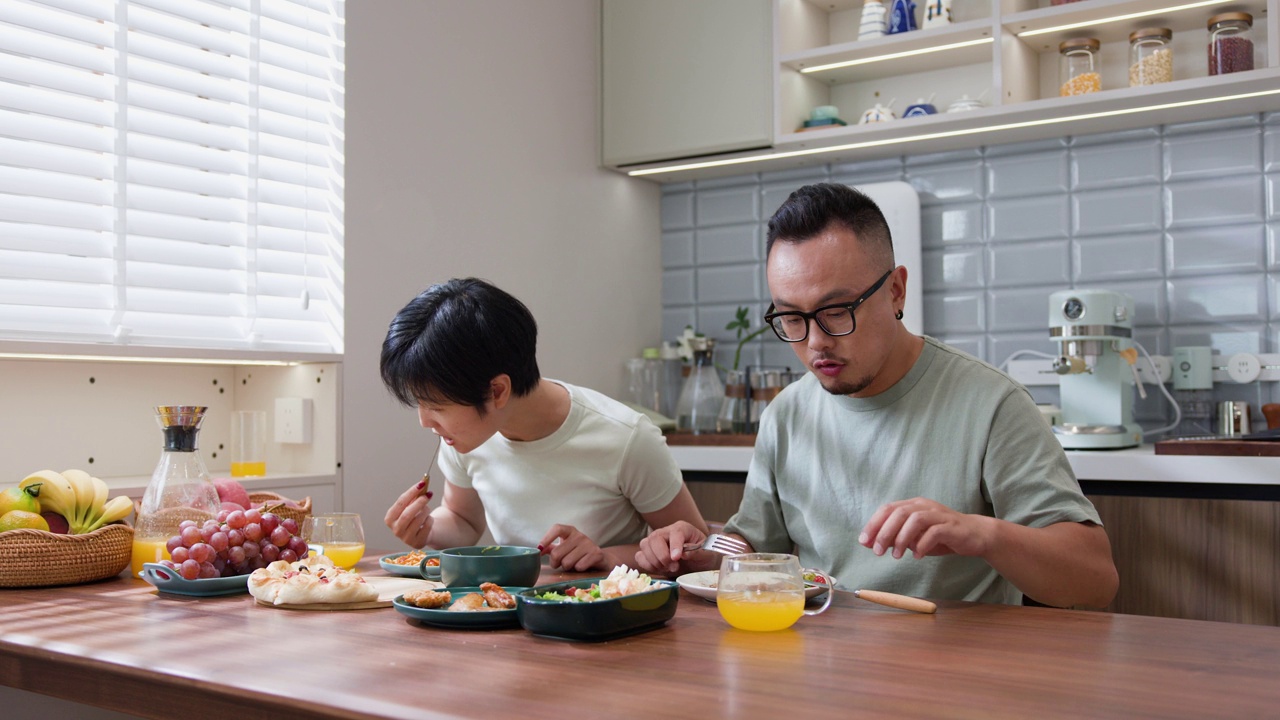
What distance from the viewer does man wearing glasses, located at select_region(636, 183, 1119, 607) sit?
5.12ft

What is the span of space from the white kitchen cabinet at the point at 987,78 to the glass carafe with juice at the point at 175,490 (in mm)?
2230

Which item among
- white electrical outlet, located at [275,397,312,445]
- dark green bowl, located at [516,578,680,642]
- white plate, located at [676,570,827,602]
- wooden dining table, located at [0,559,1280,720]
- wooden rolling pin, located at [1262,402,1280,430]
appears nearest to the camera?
wooden dining table, located at [0,559,1280,720]

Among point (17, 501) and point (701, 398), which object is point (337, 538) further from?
point (701, 398)

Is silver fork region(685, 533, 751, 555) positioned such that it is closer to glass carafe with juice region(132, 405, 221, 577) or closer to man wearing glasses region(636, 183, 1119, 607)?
man wearing glasses region(636, 183, 1119, 607)

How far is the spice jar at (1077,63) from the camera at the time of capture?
9.96 ft

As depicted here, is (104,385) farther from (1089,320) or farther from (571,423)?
(1089,320)

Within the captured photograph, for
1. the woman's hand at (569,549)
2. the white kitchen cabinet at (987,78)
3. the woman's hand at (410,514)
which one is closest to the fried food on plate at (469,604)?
the woman's hand at (569,549)

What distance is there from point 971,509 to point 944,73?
2197 mm

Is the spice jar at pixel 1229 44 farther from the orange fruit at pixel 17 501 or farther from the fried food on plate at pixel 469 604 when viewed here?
the orange fruit at pixel 17 501

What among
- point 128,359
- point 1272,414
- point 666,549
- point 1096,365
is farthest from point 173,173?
point 1272,414

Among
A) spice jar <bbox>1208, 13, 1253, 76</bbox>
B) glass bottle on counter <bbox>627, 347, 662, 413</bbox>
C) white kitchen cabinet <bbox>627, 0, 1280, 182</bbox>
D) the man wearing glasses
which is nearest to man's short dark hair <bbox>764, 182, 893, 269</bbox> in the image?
the man wearing glasses

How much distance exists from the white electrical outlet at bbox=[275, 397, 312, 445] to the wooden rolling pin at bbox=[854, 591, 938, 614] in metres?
1.74

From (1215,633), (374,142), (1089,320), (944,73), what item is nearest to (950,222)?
(944,73)

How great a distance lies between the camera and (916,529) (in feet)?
4.31
